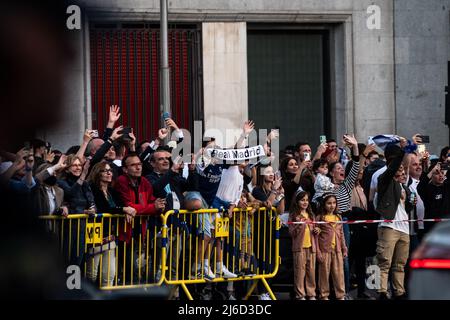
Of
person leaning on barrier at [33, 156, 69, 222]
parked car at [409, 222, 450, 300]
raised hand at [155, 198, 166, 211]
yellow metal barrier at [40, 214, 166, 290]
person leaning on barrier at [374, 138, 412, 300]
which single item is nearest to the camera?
parked car at [409, 222, 450, 300]

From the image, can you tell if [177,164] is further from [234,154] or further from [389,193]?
[389,193]

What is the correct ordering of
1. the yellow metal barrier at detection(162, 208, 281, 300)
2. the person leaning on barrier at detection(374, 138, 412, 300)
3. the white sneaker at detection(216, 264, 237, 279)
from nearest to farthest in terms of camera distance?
the yellow metal barrier at detection(162, 208, 281, 300)
the white sneaker at detection(216, 264, 237, 279)
the person leaning on barrier at detection(374, 138, 412, 300)

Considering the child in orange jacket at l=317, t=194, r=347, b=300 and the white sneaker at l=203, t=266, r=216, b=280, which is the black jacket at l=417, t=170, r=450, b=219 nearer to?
the child in orange jacket at l=317, t=194, r=347, b=300

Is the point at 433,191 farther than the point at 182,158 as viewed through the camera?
Yes

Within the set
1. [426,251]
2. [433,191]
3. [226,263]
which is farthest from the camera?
[433,191]

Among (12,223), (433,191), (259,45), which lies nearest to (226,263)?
(433,191)

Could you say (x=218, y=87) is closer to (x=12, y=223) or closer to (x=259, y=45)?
(x=259, y=45)

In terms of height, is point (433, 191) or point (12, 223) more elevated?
point (12, 223)

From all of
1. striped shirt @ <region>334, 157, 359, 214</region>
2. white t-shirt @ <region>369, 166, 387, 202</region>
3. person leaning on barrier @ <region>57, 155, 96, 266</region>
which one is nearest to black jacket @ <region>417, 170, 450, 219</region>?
white t-shirt @ <region>369, 166, 387, 202</region>

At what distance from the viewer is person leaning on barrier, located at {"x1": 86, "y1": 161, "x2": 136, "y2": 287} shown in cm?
1049

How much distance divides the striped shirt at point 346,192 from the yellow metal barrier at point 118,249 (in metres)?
2.96

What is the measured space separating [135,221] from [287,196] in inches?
114
